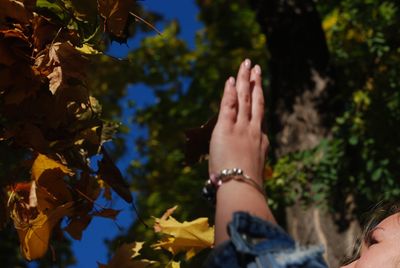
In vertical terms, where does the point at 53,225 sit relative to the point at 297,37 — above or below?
below

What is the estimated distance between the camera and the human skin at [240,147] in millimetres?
1366

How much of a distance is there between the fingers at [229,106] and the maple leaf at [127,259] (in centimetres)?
57

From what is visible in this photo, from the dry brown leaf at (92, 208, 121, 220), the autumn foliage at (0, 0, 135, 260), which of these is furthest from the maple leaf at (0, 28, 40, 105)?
the dry brown leaf at (92, 208, 121, 220)

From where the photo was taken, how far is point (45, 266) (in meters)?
7.24

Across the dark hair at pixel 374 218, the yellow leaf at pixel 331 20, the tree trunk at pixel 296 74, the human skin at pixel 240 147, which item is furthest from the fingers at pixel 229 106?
the yellow leaf at pixel 331 20

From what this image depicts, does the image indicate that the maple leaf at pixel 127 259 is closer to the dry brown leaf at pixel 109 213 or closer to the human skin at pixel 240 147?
the dry brown leaf at pixel 109 213

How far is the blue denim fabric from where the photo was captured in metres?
1.31

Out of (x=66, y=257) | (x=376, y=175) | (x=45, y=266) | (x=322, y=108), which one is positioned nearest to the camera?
(x=376, y=175)

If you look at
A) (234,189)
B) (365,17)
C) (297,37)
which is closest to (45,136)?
(234,189)

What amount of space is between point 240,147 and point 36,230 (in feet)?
2.06

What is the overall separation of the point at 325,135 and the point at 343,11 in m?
1.51

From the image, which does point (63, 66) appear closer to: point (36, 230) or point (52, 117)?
point (52, 117)

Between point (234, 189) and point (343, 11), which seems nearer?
point (234, 189)

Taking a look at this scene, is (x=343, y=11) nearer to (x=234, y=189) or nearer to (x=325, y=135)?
(x=325, y=135)
